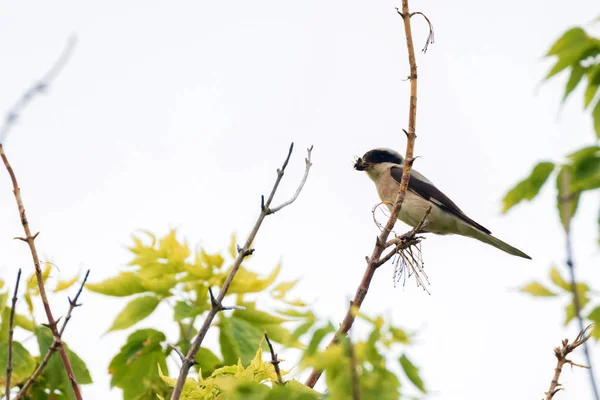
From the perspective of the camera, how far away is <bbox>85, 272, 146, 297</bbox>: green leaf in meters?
5.07

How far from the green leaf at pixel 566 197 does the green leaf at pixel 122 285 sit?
10.8ft

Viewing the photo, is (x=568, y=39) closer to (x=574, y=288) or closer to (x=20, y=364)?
(x=574, y=288)

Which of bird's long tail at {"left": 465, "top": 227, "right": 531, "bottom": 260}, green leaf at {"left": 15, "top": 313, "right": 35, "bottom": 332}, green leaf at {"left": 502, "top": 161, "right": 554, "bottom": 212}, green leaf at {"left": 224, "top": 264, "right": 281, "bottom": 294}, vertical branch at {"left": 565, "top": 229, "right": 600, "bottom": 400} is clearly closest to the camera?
vertical branch at {"left": 565, "top": 229, "right": 600, "bottom": 400}

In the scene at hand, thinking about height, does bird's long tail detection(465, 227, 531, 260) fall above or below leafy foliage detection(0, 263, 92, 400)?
above

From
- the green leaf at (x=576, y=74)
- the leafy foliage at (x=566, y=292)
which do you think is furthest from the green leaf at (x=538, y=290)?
the green leaf at (x=576, y=74)

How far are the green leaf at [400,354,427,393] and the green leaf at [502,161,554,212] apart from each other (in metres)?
0.57

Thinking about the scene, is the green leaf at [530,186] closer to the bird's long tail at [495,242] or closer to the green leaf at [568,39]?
the green leaf at [568,39]

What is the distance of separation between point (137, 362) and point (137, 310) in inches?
13.7

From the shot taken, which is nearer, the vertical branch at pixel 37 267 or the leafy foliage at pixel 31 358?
the vertical branch at pixel 37 267

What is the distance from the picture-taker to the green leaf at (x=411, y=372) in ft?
6.89

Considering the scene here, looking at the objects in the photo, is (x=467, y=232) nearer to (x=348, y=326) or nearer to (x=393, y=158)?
(x=393, y=158)

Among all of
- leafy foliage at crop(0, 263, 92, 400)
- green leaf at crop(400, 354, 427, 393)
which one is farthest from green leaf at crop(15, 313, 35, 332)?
green leaf at crop(400, 354, 427, 393)

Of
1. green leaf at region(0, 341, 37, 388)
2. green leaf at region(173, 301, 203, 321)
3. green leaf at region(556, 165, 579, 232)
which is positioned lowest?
green leaf at region(556, 165, 579, 232)

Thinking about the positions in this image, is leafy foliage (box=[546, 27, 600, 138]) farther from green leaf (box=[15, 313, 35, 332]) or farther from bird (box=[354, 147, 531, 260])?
bird (box=[354, 147, 531, 260])
